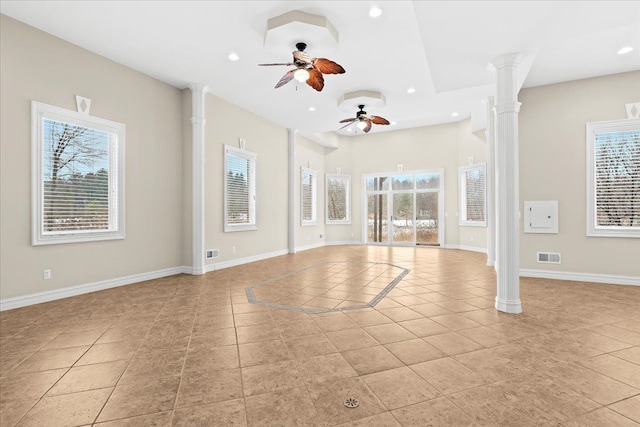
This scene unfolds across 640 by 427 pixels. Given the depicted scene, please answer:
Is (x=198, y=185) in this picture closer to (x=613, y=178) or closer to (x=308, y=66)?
(x=308, y=66)

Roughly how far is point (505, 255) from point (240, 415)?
132 inches

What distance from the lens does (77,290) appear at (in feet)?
14.2

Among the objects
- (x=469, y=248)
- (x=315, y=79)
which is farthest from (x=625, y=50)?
(x=469, y=248)

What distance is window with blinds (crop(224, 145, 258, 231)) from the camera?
6.64 metres

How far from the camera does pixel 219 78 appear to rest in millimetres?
5422

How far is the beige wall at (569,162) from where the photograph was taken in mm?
4867

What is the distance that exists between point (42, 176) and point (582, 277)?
825 cm

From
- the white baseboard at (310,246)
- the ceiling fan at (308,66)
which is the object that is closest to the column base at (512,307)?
the ceiling fan at (308,66)

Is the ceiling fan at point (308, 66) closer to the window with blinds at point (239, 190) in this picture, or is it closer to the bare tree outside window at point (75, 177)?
the window with blinds at point (239, 190)

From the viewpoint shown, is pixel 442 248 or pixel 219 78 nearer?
pixel 219 78

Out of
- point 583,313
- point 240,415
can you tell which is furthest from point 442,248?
point 240,415

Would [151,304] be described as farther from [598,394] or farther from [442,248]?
[442,248]

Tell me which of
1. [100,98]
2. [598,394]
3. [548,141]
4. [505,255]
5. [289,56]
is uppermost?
[289,56]

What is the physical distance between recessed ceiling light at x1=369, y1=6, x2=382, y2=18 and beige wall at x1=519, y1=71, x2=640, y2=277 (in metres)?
3.44
